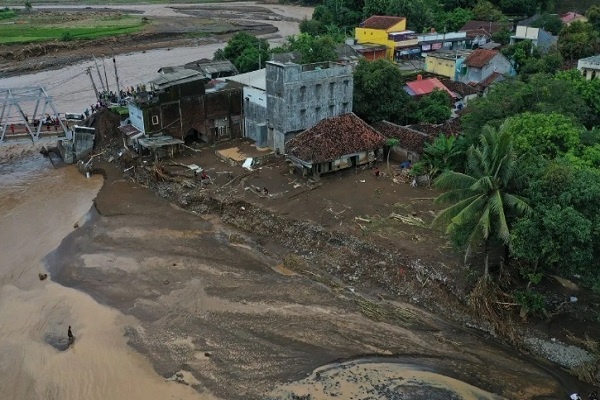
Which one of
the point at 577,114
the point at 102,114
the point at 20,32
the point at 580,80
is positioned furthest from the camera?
the point at 20,32

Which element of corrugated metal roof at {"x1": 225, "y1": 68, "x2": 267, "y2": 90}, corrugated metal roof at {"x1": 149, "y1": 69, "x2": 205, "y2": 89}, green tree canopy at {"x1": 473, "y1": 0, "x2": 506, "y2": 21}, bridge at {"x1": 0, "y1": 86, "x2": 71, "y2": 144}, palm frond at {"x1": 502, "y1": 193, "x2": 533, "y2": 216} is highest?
green tree canopy at {"x1": 473, "y1": 0, "x2": 506, "y2": 21}

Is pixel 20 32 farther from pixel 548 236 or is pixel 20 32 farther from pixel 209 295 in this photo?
pixel 548 236

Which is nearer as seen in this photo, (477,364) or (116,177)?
(477,364)

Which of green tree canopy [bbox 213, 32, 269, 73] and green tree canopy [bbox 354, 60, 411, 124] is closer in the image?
green tree canopy [bbox 354, 60, 411, 124]

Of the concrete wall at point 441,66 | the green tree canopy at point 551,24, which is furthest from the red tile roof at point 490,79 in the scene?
the green tree canopy at point 551,24

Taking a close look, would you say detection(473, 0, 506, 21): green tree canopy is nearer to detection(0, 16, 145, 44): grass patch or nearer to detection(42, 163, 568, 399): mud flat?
detection(0, 16, 145, 44): grass patch

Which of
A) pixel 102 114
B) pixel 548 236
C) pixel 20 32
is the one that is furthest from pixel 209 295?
pixel 20 32

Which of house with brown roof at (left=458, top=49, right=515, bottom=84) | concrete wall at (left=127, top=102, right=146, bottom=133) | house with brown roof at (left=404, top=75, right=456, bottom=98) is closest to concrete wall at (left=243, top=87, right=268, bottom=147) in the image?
concrete wall at (left=127, top=102, right=146, bottom=133)

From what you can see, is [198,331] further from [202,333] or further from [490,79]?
[490,79]
